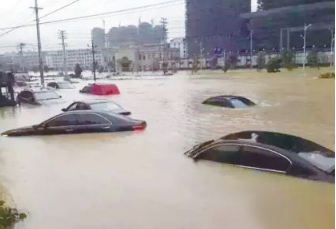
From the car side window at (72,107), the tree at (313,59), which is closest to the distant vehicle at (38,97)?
the car side window at (72,107)

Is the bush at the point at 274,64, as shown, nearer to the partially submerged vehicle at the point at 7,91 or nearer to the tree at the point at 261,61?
the tree at the point at 261,61

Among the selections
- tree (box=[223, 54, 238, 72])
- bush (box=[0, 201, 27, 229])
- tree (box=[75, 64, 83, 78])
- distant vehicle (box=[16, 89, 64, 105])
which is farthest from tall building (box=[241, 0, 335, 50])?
bush (box=[0, 201, 27, 229])

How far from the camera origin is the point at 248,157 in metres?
2.60

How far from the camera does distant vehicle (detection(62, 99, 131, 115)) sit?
11.0ft

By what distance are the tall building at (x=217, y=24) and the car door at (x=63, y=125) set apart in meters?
1.12

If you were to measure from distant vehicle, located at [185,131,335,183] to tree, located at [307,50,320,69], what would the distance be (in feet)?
1.60

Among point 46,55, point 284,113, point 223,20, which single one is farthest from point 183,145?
point 46,55

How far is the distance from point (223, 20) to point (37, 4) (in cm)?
167

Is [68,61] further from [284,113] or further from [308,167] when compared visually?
[308,167]

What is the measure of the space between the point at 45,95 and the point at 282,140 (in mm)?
2079

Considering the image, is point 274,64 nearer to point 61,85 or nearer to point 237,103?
point 237,103

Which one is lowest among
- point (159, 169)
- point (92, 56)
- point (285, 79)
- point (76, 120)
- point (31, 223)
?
point (31, 223)

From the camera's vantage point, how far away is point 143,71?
11.6 ft

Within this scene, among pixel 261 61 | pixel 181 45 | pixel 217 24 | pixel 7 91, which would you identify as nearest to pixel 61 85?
pixel 7 91
